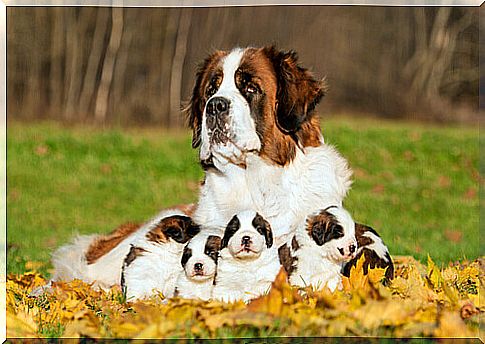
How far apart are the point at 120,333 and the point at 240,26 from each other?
7.63 feet

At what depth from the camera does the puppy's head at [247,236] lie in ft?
12.4

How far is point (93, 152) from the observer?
310 inches

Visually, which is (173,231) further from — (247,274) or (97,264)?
(97,264)

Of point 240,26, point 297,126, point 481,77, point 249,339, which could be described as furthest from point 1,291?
point 481,77

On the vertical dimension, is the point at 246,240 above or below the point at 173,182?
above

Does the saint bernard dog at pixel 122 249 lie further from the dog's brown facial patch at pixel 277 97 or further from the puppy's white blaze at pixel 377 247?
the puppy's white blaze at pixel 377 247

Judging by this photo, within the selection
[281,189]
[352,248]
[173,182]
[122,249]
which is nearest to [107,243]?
[122,249]

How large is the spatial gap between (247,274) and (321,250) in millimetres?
366

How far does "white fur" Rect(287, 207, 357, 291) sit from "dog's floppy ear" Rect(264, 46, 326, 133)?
523mm

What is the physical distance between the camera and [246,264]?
3879 millimetres

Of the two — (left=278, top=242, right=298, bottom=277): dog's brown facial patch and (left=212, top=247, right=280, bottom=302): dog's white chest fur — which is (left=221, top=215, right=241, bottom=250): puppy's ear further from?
(left=278, top=242, right=298, bottom=277): dog's brown facial patch

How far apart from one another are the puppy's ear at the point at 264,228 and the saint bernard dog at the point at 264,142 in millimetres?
274

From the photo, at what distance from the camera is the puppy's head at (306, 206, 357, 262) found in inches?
151

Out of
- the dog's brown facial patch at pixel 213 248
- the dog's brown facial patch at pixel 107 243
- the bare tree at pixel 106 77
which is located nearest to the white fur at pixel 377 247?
the dog's brown facial patch at pixel 213 248
